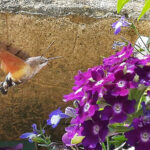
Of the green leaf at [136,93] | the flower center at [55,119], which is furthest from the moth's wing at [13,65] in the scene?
the green leaf at [136,93]

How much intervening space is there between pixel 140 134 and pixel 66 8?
3.19ft

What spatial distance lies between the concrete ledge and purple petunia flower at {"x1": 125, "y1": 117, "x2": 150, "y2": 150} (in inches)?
36.0

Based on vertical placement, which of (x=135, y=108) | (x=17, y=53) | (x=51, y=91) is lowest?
(x=51, y=91)

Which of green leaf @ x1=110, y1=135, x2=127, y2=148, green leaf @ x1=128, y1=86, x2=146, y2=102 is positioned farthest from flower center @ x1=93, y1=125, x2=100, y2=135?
green leaf @ x1=110, y1=135, x2=127, y2=148

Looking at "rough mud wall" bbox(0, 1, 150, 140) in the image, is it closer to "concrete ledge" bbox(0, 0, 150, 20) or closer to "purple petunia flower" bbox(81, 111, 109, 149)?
"concrete ledge" bbox(0, 0, 150, 20)

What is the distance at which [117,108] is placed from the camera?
0.85 metres

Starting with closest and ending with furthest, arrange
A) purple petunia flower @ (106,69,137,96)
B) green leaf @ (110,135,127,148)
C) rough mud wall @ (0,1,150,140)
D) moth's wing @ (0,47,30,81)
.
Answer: purple petunia flower @ (106,69,137,96)
green leaf @ (110,135,127,148)
moth's wing @ (0,47,30,81)
rough mud wall @ (0,1,150,140)

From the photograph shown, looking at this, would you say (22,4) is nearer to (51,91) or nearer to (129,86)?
(51,91)

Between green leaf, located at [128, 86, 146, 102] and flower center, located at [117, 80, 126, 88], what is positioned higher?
flower center, located at [117, 80, 126, 88]

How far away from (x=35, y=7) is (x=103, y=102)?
924 millimetres

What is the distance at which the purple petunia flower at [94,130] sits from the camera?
870mm

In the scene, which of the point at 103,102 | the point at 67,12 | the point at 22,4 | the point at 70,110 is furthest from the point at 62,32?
the point at 103,102

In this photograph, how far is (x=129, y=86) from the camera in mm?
854

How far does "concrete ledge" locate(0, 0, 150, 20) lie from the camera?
171 centimetres
